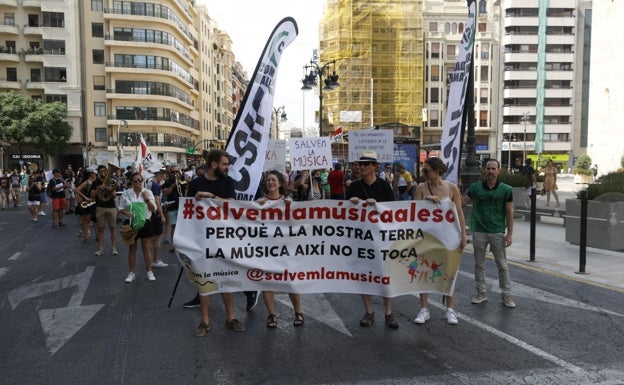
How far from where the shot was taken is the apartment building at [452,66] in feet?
231

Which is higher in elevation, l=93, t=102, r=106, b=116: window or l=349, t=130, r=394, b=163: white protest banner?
l=93, t=102, r=106, b=116: window

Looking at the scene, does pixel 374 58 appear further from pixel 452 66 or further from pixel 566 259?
pixel 566 259

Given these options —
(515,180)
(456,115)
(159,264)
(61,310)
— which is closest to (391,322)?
(61,310)

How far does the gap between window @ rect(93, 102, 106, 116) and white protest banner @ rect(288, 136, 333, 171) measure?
52015 mm

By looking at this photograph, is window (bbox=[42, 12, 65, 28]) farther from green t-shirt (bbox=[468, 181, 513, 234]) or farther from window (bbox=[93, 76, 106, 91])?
green t-shirt (bbox=[468, 181, 513, 234])

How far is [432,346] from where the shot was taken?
496 cm

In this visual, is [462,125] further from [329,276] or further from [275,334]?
[275,334]

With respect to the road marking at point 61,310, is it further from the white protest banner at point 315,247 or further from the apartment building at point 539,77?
the apartment building at point 539,77

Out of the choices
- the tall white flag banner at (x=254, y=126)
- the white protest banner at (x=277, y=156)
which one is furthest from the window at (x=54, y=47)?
the tall white flag banner at (x=254, y=126)

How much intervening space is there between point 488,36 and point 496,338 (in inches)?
2882

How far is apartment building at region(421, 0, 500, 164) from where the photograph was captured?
231 feet

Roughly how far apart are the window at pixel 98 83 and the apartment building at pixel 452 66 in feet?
135

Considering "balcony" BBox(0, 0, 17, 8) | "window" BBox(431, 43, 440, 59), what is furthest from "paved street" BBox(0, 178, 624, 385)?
"window" BBox(431, 43, 440, 59)

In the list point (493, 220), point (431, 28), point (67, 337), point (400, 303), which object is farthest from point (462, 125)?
point (431, 28)
